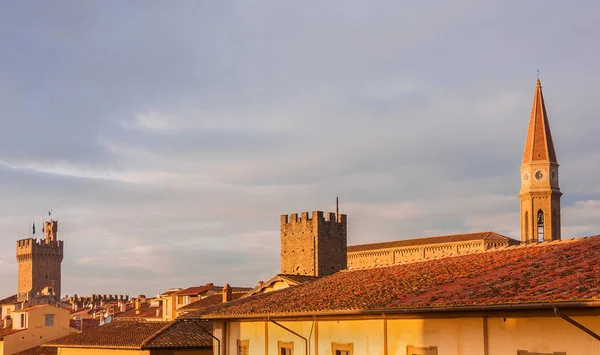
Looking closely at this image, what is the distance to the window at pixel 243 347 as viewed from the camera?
75.9 ft

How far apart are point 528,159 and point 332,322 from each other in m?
80.4

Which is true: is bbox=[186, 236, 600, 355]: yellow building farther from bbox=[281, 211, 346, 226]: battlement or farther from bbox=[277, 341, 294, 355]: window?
bbox=[281, 211, 346, 226]: battlement

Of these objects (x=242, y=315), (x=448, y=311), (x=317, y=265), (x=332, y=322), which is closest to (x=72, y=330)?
(x=317, y=265)

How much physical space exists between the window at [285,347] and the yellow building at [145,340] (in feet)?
37.4

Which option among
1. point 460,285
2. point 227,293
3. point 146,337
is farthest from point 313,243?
point 460,285

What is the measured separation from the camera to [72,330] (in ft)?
198

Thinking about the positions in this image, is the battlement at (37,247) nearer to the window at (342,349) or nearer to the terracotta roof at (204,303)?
the terracotta roof at (204,303)

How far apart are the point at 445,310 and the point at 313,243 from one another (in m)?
52.1

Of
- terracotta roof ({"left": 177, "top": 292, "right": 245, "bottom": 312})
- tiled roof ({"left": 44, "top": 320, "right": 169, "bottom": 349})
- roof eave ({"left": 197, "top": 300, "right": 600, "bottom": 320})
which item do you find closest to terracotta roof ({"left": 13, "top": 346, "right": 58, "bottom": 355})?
tiled roof ({"left": 44, "top": 320, "right": 169, "bottom": 349})

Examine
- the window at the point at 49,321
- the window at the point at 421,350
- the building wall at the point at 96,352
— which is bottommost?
the building wall at the point at 96,352

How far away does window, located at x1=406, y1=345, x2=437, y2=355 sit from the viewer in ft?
52.3

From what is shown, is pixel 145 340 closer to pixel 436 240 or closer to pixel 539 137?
pixel 436 240

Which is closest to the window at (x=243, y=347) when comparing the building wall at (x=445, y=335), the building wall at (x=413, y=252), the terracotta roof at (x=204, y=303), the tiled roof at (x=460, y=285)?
the building wall at (x=445, y=335)

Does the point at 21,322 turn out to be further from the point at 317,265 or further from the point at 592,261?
the point at 592,261
